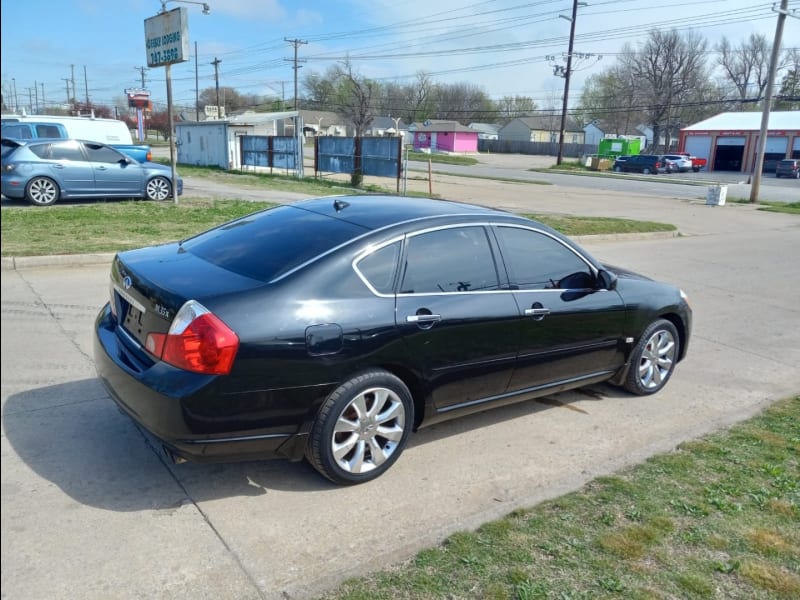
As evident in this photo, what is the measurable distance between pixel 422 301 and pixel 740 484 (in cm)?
219

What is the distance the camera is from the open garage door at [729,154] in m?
62.0

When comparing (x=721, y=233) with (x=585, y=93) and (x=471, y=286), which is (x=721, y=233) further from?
(x=585, y=93)

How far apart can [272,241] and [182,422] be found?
131 centimetres

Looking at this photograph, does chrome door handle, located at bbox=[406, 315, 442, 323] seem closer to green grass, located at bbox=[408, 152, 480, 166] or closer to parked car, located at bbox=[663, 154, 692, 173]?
green grass, located at bbox=[408, 152, 480, 166]

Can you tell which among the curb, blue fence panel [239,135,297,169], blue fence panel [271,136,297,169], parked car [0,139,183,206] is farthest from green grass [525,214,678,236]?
blue fence panel [239,135,297,169]

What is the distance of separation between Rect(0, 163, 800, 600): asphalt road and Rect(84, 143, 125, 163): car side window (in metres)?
9.25

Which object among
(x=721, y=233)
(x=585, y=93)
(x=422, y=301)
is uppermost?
(x=585, y=93)

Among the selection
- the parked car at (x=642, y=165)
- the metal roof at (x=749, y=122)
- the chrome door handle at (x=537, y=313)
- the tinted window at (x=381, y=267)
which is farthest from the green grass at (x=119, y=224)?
the metal roof at (x=749, y=122)

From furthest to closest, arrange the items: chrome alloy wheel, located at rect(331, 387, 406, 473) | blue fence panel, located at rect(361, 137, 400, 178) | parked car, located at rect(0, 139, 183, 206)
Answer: blue fence panel, located at rect(361, 137, 400, 178), parked car, located at rect(0, 139, 183, 206), chrome alloy wheel, located at rect(331, 387, 406, 473)

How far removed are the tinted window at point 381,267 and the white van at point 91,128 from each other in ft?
62.0

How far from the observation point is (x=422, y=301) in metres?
3.94

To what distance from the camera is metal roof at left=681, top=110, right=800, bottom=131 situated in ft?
196

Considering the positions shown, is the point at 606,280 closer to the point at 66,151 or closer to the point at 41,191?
the point at 41,191

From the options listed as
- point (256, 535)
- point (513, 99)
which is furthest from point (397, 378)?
point (513, 99)
